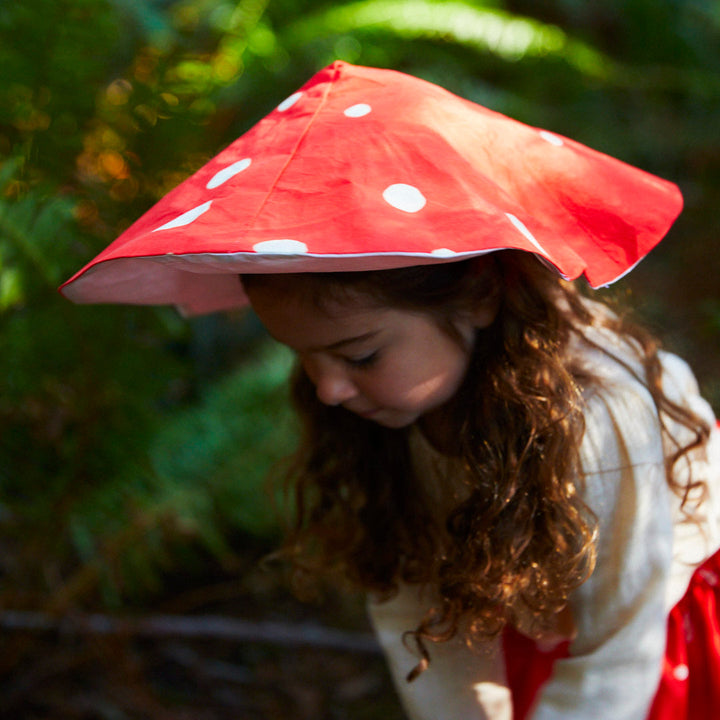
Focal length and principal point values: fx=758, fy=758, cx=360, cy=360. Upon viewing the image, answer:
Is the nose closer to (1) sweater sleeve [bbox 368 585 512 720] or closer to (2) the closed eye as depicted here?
(2) the closed eye

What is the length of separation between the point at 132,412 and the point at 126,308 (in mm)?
270

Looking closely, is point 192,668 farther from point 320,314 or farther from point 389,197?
point 389,197

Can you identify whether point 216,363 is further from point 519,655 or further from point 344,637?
point 519,655

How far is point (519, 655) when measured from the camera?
1.26m

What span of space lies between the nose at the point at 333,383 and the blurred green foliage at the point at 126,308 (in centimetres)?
85

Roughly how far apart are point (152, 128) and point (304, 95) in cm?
114

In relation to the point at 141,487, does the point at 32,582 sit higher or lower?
lower

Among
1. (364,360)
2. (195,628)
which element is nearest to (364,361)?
(364,360)

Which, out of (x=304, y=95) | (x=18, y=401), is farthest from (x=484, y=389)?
(x=18, y=401)

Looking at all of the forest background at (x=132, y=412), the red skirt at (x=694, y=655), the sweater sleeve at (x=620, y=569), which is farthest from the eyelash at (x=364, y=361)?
the forest background at (x=132, y=412)

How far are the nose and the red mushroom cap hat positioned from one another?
7.7 inches

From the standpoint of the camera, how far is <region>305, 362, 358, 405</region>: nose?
0.96 metres

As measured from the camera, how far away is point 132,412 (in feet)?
6.42

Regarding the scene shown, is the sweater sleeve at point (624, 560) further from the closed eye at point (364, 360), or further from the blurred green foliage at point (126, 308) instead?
the blurred green foliage at point (126, 308)
